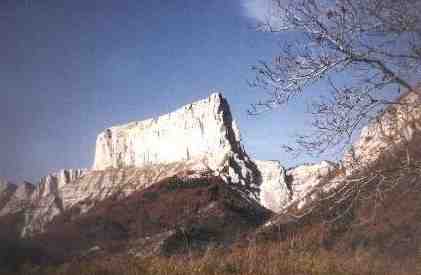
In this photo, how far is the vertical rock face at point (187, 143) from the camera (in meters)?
134

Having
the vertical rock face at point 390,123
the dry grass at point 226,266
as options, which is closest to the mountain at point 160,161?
the dry grass at point 226,266

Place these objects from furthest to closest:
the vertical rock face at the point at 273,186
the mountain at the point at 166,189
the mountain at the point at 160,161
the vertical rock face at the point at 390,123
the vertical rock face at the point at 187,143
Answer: the vertical rock face at the point at 187,143 < the mountain at the point at 160,161 < the vertical rock face at the point at 273,186 < the mountain at the point at 166,189 < the vertical rock face at the point at 390,123

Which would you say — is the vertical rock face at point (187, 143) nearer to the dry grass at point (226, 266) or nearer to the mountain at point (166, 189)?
the mountain at point (166, 189)

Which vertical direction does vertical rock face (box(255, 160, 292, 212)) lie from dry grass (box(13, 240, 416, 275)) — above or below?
above

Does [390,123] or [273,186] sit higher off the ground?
[273,186]

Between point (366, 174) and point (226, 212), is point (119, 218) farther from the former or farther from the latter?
point (366, 174)

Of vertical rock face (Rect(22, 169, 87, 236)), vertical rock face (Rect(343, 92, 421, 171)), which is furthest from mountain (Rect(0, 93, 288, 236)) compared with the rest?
vertical rock face (Rect(343, 92, 421, 171))

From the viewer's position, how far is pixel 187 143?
153000 millimetres

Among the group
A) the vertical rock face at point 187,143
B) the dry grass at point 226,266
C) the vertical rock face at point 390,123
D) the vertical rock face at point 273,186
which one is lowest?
the dry grass at point 226,266

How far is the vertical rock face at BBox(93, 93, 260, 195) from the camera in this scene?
134 metres

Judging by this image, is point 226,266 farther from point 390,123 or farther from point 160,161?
point 160,161

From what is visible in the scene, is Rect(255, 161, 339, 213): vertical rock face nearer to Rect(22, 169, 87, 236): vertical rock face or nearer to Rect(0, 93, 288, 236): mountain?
Rect(0, 93, 288, 236): mountain

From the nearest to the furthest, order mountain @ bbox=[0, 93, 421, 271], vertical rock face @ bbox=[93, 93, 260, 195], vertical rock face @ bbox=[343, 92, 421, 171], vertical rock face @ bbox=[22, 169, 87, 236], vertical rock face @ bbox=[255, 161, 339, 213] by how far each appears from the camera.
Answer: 1. vertical rock face @ bbox=[343, 92, 421, 171]
2. mountain @ bbox=[0, 93, 421, 271]
3. vertical rock face @ bbox=[255, 161, 339, 213]
4. vertical rock face @ bbox=[22, 169, 87, 236]
5. vertical rock face @ bbox=[93, 93, 260, 195]

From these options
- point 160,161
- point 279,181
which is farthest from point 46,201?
point 279,181
